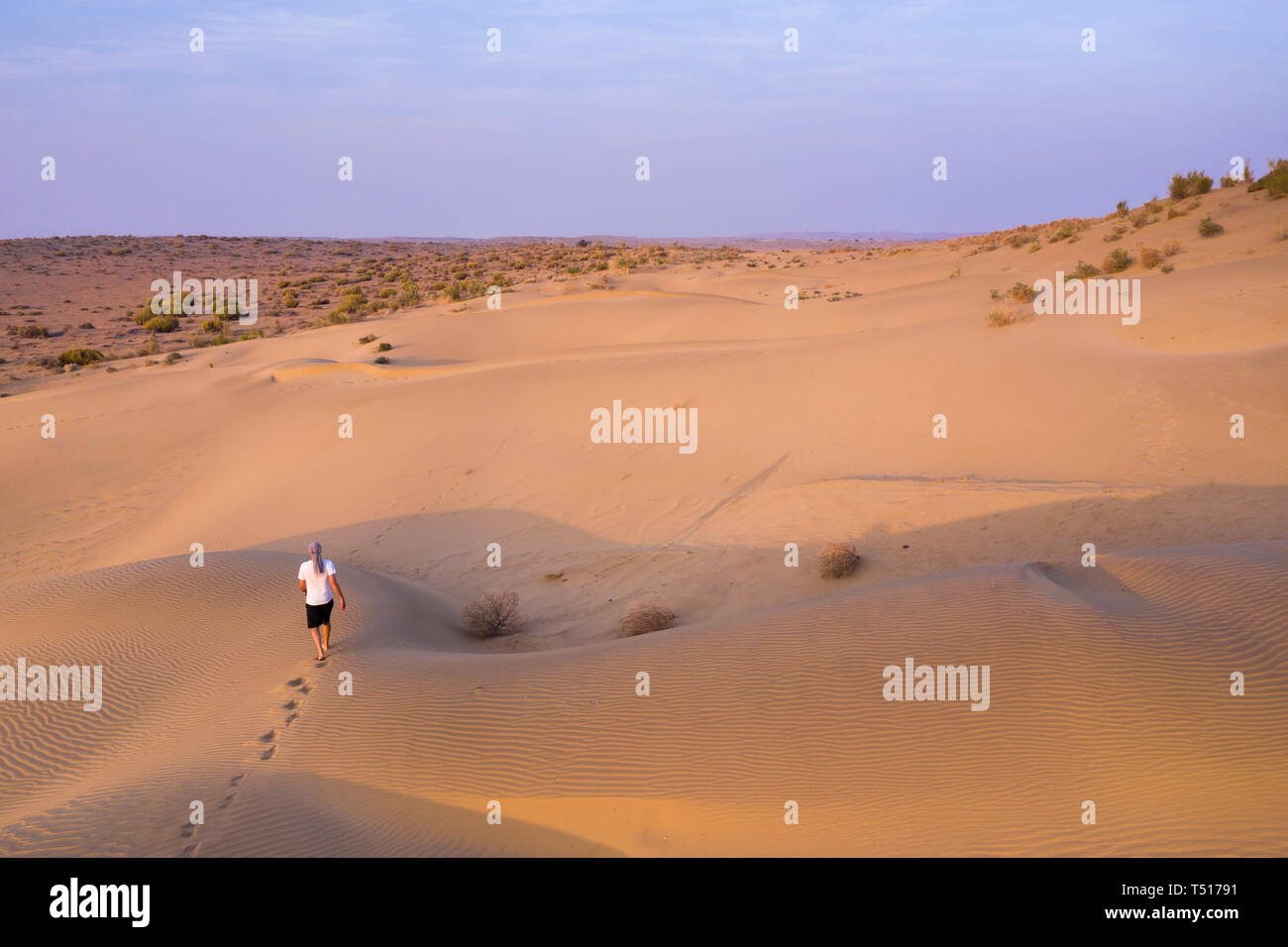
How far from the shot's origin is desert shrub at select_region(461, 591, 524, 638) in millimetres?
9500

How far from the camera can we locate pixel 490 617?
952 centimetres

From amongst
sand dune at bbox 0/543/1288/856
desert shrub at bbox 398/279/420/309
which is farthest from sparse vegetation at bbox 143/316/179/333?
sand dune at bbox 0/543/1288/856

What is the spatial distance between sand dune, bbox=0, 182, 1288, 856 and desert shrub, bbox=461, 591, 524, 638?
280 mm

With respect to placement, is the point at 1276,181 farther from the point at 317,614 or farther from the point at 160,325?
the point at 160,325

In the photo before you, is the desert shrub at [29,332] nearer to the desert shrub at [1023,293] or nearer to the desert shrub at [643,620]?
the desert shrub at [643,620]

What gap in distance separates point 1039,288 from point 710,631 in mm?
20252

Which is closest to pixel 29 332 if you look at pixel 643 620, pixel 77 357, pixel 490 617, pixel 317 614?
→ pixel 77 357

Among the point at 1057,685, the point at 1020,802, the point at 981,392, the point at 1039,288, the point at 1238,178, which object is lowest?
the point at 1020,802

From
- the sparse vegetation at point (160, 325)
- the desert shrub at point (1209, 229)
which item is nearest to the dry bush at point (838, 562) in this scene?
the desert shrub at point (1209, 229)

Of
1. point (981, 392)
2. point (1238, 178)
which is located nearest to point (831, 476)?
point (981, 392)

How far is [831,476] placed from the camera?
1263cm

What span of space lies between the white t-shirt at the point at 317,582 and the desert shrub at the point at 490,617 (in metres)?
2.27
